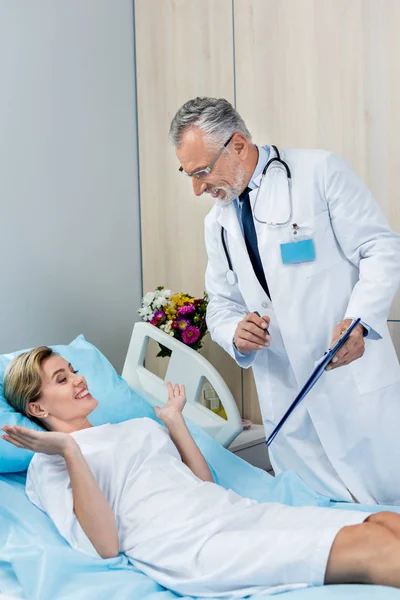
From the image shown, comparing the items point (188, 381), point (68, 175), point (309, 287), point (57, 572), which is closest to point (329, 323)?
point (309, 287)

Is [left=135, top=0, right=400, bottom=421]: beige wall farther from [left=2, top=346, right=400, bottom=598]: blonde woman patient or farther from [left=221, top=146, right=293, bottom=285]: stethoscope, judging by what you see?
[left=2, top=346, right=400, bottom=598]: blonde woman patient

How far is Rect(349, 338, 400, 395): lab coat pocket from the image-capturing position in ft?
6.89

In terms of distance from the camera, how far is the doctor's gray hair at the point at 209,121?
2.15 meters

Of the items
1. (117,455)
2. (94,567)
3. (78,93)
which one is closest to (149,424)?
(117,455)

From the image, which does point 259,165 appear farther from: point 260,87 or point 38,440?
point 38,440

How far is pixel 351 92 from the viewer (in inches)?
108

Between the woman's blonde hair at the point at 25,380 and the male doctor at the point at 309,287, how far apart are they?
60 centimetres

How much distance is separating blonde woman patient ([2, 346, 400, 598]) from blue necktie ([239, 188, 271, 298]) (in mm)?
454

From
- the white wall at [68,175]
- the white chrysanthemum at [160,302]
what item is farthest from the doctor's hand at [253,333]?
the white wall at [68,175]

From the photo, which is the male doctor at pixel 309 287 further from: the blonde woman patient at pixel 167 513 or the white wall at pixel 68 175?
the white wall at pixel 68 175

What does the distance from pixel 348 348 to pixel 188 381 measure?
2.92 feet

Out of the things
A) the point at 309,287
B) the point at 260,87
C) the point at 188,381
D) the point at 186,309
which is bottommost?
the point at 188,381

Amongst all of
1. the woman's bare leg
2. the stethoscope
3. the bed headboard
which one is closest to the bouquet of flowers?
the bed headboard

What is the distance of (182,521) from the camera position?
1698mm
